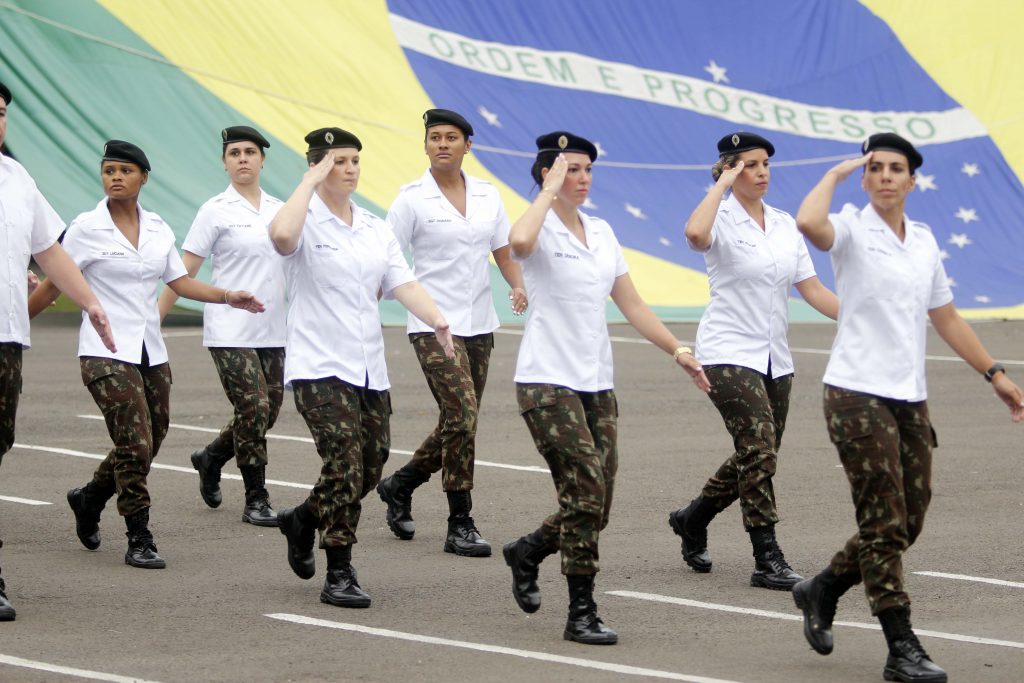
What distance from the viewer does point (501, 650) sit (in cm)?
Result: 704

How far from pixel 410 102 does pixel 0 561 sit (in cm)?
1854

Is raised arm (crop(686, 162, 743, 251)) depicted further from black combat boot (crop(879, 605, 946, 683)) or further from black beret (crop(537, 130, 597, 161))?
black combat boot (crop(879, 605, 946, 683))

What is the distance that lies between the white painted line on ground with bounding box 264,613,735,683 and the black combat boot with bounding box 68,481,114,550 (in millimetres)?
1884

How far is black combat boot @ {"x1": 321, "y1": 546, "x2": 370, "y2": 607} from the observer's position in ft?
25.6

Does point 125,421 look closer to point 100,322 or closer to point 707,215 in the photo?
point 100,322

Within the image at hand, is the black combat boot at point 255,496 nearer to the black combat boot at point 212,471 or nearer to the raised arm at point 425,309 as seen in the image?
the black combat boot at point 212,471

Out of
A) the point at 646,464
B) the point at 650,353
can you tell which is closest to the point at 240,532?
the point at 646,464

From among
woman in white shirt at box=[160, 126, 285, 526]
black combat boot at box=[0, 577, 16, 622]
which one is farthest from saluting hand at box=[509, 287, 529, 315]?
black combat boot at box=[0, 577, 16, 622]

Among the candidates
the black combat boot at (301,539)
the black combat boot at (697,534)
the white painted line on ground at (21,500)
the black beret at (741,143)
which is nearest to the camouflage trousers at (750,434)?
the black combat boot at (697,534)

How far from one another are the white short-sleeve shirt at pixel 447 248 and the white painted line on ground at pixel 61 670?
3510 mm

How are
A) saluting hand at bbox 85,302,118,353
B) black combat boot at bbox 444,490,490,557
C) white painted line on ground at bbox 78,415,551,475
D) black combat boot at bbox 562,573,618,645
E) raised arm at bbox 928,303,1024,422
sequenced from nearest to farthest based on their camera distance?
raised arm at bbox 928,303,1024,422 → black combat boot at bbox 562,573,618,645 → saluting hand at bbox 85,302,118,353 → black combat boot at bbox 444,490,490,557 → white painted line on ground at bbox 78,415,551,475

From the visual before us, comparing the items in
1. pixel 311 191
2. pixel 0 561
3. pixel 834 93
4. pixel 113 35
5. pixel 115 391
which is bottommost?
pixel 0 561

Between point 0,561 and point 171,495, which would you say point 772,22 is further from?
point 0,561

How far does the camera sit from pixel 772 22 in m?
30.4
